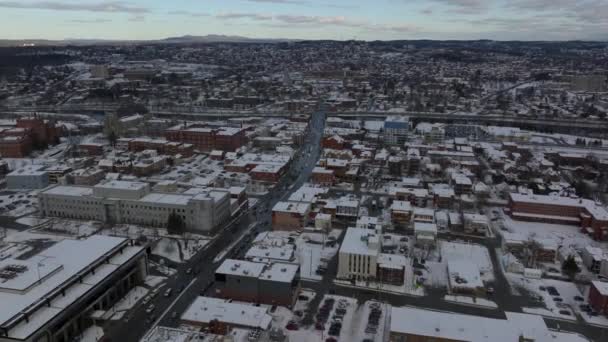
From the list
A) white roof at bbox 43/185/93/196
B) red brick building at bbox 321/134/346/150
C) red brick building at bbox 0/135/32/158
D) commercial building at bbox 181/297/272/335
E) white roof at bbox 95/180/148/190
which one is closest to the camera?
commercial building at bbox 181/297/272/335

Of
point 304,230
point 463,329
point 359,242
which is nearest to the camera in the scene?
point 463,329

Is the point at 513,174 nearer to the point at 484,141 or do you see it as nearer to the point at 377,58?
the point at 484,141

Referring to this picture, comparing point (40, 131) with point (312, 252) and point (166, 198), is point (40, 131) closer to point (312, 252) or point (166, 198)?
point (166, 198)

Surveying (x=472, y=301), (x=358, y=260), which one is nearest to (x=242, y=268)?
(x=358, y=260)

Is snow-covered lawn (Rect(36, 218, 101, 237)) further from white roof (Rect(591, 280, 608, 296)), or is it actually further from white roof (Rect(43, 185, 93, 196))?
white roof (Rect(591, 280, 608, 296))

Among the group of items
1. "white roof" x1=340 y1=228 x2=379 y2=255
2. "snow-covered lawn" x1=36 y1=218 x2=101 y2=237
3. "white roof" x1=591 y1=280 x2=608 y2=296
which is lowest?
"snow-covered lawn" x1=36 y1=218 x2=101 y2=237

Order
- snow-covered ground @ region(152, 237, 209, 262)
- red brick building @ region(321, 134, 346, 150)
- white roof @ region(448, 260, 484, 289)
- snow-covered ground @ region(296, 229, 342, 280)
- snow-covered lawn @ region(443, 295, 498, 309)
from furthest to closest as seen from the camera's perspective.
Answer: red brick building @ region(321, 134, 346, 150)
snow-covered ground @ region(152, 237, 209, 262)
snow-covered ground @ region(296, 229, 342, 280)
white roof @ region(448, 260, 484, 289)
snow-covered lawn @ region(443, 295, 498, 309)

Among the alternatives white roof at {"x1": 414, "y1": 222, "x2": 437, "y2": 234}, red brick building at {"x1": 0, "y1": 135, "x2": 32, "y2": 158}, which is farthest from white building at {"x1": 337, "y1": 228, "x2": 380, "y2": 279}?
red brick building at {"x1": 0, "y1": 135, "x2": 32, "y2": 158}
